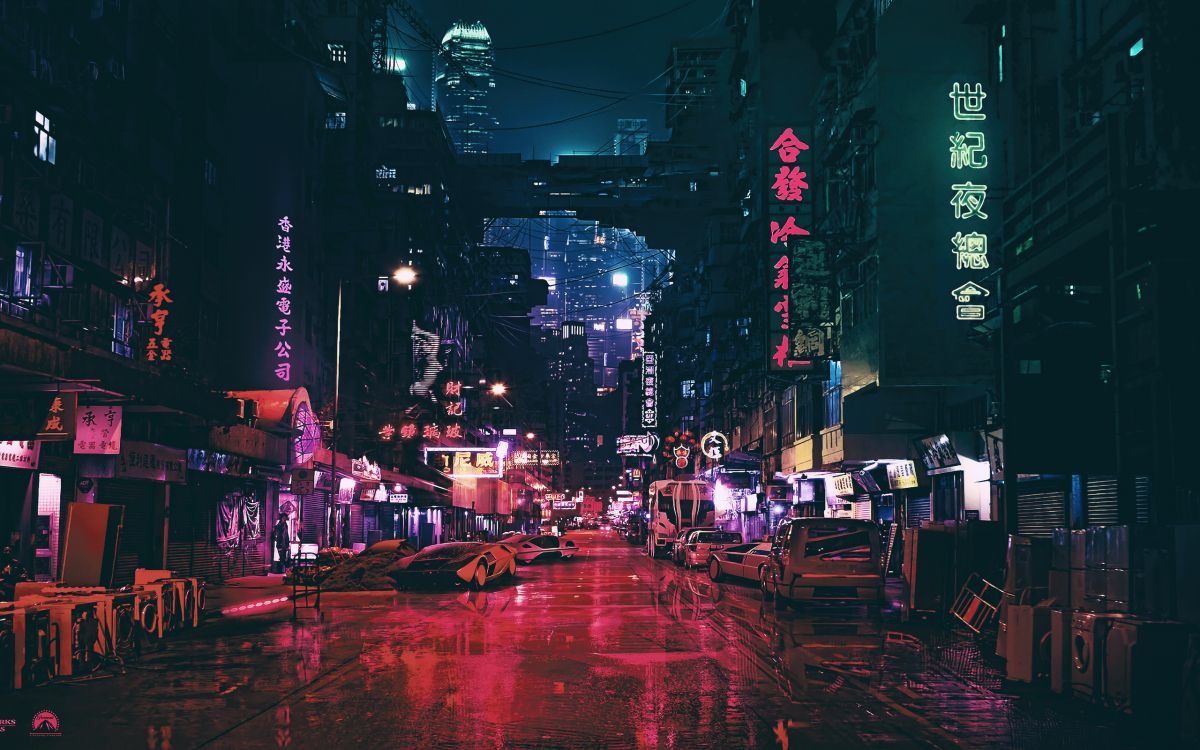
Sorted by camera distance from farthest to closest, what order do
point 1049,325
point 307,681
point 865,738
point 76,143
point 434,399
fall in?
point 434,399
point 76,143
point 1049,325
point 307,681
point 865,738

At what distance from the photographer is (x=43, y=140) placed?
25.1 m

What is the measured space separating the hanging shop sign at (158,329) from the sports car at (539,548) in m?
24.8

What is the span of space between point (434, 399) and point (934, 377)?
4382cm

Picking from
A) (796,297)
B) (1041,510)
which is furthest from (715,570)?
(1041,510)

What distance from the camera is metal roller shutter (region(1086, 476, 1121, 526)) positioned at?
78.7 ft

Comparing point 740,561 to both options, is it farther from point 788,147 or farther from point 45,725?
point 45,725

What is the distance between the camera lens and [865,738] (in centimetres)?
980

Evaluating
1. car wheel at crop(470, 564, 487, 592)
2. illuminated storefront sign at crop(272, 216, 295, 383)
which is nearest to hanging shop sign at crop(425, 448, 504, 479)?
illuminated storefront sign at crop(272, 216, 295, 383)

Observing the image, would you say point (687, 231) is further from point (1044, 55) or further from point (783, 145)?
point (1044, 55)

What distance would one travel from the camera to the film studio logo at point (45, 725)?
1005 cm

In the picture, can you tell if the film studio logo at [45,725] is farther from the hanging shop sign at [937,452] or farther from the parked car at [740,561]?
the hanging shop sign at [937,452]

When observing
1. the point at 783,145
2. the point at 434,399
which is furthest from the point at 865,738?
the point at 434,399

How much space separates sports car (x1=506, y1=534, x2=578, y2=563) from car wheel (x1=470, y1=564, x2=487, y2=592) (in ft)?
62.3

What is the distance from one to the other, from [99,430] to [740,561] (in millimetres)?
20301
